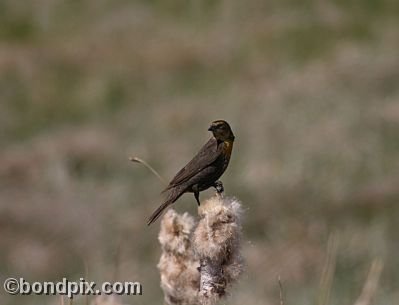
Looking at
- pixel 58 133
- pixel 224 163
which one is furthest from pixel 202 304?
pixel 58 133

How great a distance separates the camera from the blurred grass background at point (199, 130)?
35.0 feet

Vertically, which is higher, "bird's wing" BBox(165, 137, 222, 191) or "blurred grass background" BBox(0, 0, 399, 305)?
"blurred grass background" BBox(0, 0, 399, 305)

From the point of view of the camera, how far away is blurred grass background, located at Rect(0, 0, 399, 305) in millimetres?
10680

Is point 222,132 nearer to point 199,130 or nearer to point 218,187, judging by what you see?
point 218,187

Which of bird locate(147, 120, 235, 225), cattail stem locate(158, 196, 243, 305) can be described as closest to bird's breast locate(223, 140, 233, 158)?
bird locate(147, 120, 235, 225)

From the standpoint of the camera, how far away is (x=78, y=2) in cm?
2972

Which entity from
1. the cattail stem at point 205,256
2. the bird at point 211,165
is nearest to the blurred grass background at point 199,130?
the cattail stem at point 205,256

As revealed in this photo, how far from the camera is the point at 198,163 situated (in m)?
2.25

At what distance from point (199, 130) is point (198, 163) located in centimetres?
1511

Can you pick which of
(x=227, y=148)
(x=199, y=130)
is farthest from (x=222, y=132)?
(x=199, y=130)

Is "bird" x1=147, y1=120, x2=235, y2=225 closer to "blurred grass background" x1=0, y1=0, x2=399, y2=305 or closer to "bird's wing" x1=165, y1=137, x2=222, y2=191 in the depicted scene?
"bird's wing" x1=165, y1=137, x2=222, y2=191

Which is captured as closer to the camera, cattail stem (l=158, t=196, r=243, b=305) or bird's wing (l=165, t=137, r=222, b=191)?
cattail stem (l=158, t=196, r=243, b=305)

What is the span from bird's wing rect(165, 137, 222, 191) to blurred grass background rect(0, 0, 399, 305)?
21cm

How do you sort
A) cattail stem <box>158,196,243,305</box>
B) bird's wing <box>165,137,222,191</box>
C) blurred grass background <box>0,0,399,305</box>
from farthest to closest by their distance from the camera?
blurred grass background <box>0,0,399,305</box>, bird's wing <box>165,137,222,191</box>, cattail stem <box>158,196,243,305</box>
